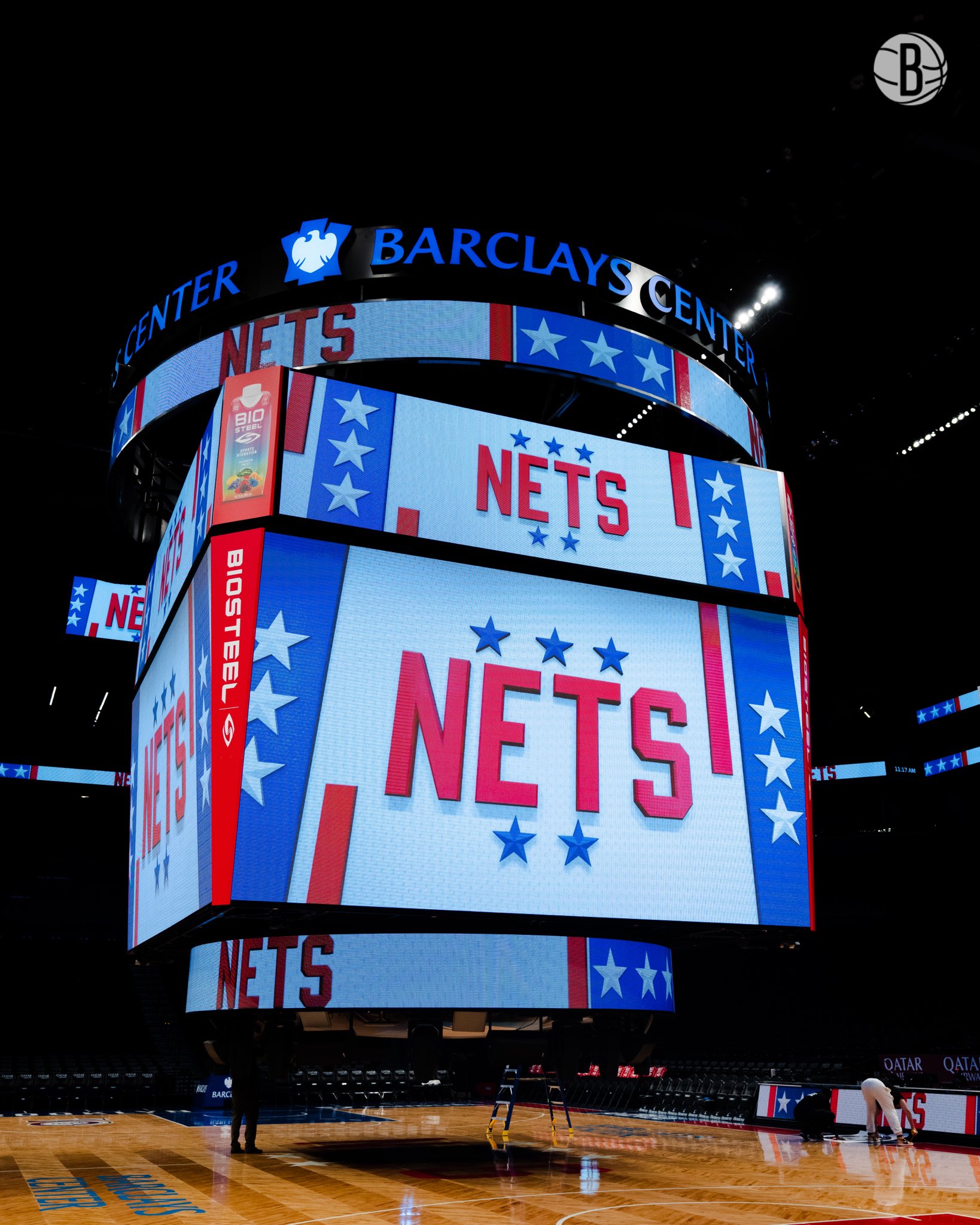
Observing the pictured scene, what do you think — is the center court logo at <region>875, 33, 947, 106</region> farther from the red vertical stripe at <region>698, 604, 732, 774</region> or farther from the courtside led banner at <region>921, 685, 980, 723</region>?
the courtside led banner at <region>921, 685, 980, 723</region>

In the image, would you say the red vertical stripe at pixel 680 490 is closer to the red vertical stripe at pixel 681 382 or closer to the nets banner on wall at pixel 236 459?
the red vertical stripe at pixel 681 382

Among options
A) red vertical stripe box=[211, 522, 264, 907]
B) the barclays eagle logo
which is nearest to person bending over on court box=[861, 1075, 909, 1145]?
red vertical stripe box=[211, 522, 264, 907]

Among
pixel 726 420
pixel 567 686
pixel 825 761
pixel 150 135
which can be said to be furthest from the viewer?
pixel 825 761

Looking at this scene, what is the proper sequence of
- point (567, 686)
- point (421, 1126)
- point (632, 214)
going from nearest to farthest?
1. point (567, 686)
2. point (632, 214)
3. point (421, 1126)

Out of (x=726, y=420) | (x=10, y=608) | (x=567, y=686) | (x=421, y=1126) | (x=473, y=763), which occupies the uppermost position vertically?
(x=10, y=608)

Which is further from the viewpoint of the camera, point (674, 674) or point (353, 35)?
point (353, 35)

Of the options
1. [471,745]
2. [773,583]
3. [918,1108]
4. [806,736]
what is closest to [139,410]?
[471,745]

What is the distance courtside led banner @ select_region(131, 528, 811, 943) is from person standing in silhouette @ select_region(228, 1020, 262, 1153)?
187 cm

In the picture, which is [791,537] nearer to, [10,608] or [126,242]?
[126,242]

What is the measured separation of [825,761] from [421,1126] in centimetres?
1976

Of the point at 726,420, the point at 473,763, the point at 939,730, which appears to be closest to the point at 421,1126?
the point at 473,763

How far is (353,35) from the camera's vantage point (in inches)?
479

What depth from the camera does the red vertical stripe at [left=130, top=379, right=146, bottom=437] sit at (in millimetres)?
12383

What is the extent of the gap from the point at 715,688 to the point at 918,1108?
10.8 meters
